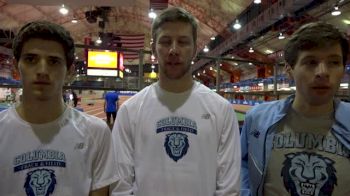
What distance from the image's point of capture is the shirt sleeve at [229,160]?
1961 millimetres

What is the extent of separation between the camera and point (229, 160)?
6.56 ft

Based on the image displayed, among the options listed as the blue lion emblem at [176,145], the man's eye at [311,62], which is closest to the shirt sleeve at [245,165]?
the blue lion emblem at [176,145]

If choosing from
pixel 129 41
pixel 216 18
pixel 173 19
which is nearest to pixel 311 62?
pixel 173 19

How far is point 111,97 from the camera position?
1076cm

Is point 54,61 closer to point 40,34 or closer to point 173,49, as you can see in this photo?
point 40,34

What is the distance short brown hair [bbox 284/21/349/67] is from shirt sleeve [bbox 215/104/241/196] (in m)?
0.50

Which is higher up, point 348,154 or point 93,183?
point 348,154

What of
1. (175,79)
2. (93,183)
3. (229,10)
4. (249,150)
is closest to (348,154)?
(249,150)

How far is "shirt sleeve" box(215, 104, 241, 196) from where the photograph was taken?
1961 mm

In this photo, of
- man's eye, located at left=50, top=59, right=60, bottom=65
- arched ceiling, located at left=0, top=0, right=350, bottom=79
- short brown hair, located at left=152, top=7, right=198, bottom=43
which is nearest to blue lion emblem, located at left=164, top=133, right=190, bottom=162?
short brown hair, located at left=152, top=7, right=198, bottom=43

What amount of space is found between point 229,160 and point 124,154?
60 cm

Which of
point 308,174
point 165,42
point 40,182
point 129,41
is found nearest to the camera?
point 40,182

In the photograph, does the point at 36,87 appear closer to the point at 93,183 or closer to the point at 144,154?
the point at 93,183

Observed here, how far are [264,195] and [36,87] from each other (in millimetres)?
1300
